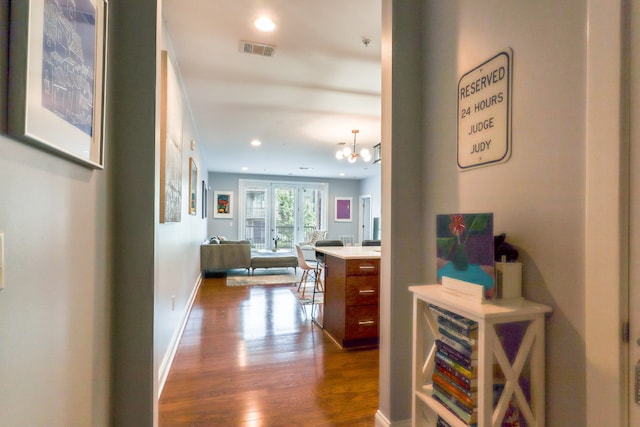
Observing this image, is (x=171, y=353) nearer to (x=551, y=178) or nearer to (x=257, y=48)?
(x=257, y=48)

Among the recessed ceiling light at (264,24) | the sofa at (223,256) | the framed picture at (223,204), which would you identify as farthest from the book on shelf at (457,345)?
the framed picture at (223,204)

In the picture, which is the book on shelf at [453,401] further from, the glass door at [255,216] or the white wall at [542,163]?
the glass door at [255,216]

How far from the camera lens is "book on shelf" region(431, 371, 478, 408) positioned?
1105 millimetres

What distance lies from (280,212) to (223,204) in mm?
1750

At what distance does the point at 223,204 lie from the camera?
30.1 ft

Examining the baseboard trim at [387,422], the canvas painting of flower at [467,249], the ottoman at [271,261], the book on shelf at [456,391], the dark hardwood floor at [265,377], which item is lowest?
the dark hardwood floor at [265,377]

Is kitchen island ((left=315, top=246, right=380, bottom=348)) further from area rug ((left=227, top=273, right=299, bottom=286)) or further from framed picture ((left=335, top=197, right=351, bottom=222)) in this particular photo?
framed picture ((left=335, top=197, right=351, bottom=222))

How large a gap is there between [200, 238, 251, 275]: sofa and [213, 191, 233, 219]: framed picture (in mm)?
2937

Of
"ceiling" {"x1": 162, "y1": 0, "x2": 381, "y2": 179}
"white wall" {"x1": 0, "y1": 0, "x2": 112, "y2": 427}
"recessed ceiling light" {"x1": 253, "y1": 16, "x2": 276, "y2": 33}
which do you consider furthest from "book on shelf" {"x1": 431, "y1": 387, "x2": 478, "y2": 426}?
"recessed ceiling light" {"x1": 253, "y1": 16, "x2": 276, "y2": 33}

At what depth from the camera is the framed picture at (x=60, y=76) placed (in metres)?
0.67

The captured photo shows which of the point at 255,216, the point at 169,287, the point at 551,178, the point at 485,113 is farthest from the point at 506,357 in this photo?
the point at 255,216

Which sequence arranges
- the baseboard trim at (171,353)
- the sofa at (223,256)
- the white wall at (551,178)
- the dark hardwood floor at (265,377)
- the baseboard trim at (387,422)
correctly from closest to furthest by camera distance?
the white wall at (551,178)
the baseboard trim at (387,422)
the dark hardwood floor at (265,377)
the baseboard trim at (171,353)
the sofa at (223,256)

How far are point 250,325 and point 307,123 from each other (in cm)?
281

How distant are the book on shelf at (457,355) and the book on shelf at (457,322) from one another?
3.1 inches
